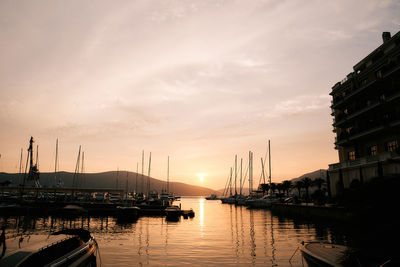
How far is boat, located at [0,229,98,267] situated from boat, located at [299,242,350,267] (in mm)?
13019

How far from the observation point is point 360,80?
5497 cm

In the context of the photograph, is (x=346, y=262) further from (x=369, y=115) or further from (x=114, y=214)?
(x=114, y=214)

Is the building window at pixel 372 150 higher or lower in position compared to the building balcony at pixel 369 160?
higher

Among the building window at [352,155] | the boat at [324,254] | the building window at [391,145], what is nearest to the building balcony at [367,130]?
the building window at [352,155]

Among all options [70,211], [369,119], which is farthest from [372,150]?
[70,211]

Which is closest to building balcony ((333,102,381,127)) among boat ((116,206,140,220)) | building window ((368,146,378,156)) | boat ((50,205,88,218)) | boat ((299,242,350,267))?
building window ((368,146,378,156))

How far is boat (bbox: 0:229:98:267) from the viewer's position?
38.2ft

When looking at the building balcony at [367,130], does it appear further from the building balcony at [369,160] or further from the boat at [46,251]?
the boat at [46,251]

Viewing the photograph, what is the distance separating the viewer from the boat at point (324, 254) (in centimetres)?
1469

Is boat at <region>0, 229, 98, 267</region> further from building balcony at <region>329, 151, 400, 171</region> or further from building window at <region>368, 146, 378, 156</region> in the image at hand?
building window at <region>368, 146, 378, 156</region>

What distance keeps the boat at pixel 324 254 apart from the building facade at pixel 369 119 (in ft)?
90.4

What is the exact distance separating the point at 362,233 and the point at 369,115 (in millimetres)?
26833

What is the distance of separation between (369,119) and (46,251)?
5611cm

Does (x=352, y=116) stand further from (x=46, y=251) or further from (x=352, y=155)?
(x=46, y=251)
